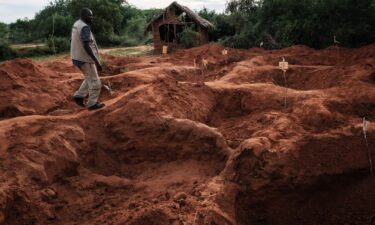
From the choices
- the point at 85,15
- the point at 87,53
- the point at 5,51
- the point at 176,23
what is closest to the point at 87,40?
the point at 87,53

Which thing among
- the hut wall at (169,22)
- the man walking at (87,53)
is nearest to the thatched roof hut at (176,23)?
the hut wall at (169,22)

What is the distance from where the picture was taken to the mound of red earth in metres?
4.96

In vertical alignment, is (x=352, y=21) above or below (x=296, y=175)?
above

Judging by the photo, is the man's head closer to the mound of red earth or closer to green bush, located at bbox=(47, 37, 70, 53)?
the mound of red earth

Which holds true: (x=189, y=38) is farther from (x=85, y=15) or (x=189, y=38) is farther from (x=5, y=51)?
(x=85, y=15)

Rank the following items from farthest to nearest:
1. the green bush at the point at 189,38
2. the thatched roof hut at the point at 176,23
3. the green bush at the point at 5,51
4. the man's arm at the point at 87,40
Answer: the thatched roof hut at the point at 176,23 < the green bush at the point at 189,38 < the green bush at the point at 5,51 < the man's arm at the point at 87,40

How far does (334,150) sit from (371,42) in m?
9.81

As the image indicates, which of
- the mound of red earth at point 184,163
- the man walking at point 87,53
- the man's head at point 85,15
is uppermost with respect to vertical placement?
the man's head at point 85,15

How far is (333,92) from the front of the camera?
8.23m

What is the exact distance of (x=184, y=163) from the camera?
600 cm

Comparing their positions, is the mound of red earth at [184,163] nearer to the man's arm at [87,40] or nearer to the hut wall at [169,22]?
the man's arm at [87,40]

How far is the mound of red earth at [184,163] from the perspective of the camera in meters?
4.96

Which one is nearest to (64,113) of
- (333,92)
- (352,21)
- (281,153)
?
(281,153)

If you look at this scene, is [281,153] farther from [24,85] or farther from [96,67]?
[24,85]
